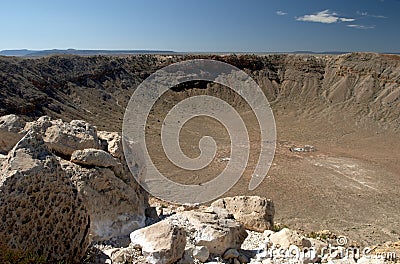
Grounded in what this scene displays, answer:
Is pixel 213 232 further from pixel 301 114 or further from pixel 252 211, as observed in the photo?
pixel 301 114

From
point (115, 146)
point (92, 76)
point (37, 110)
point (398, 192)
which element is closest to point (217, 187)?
point (398, 192)

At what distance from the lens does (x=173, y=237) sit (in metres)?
5.06

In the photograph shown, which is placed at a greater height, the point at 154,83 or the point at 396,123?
the point at 154,83

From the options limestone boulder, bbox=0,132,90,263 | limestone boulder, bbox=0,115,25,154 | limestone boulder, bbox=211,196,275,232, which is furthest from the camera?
limestone boulder, bbox=211,196,275,232

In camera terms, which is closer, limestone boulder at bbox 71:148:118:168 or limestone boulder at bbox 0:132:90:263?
limestone boulder at bbox 0:132:90:263

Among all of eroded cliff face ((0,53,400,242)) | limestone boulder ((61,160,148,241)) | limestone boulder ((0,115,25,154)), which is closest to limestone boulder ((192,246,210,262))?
limestone boulder ((61,160,148,241))

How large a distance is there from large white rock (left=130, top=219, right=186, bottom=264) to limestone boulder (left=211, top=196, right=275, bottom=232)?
3.60m

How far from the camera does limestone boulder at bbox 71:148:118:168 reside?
6773mm

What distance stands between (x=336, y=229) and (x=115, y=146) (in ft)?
38.4

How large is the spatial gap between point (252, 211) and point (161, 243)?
4.43 meters

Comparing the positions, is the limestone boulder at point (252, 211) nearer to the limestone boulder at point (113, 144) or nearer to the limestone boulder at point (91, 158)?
the limestone boulder at point (113, 144)

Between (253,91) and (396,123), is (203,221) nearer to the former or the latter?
(396,123)

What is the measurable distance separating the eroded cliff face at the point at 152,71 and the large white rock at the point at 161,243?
2476 centimetres

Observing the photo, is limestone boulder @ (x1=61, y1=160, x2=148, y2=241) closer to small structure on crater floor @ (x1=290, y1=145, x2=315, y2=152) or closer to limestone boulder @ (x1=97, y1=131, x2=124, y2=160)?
limestone boulder @ (x1=97, y1=131, x2=124, y2=160)
